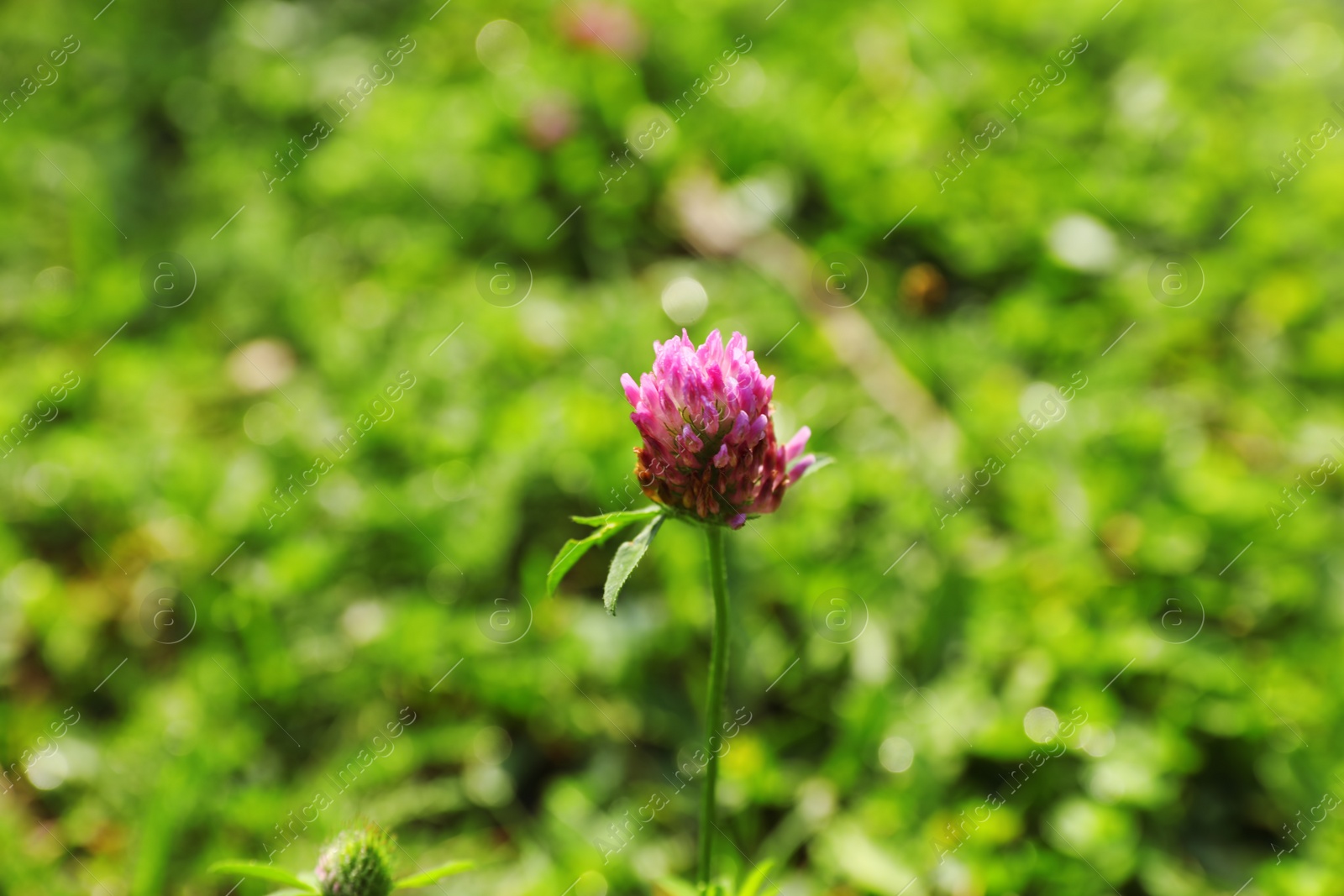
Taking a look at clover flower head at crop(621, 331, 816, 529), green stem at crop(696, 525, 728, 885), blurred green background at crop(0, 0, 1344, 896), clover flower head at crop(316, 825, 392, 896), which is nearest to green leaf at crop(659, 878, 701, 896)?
green stem at crop(696, 525, 728, 885)

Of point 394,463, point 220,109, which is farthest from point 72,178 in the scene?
point 394,463

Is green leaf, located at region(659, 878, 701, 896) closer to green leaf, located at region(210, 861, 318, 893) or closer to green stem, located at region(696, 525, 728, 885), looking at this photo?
green stem, located at region(696, 525, 728, 885)

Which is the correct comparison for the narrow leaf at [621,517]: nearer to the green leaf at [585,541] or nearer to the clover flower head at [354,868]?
the green leaf at [585,541]

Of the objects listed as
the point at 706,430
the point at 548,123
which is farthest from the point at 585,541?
the point at 548,123

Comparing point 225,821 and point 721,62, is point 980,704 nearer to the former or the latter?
point 225,821

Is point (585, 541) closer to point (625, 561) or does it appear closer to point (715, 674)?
point (625, 561)
